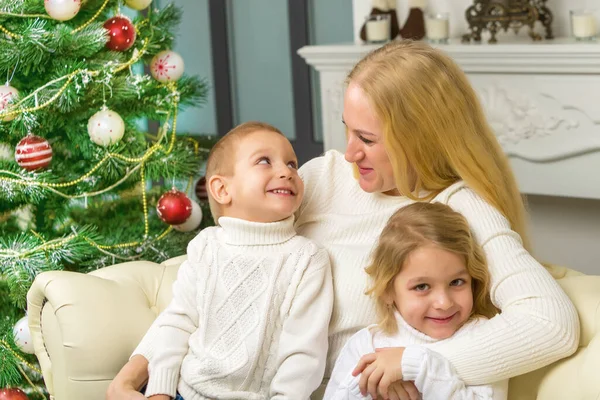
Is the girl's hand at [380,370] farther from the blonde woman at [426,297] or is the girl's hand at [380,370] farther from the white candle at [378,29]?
the white candle at [378,29]

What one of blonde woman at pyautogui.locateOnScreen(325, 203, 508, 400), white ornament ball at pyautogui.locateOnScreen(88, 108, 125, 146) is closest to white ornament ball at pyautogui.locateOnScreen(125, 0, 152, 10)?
white ornament ball at pyautogui.locateOnScreen(88, 108, 125, 146)

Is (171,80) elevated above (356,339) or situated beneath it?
elevated above

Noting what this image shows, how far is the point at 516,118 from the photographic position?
10.8 feet

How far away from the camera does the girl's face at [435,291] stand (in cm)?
175

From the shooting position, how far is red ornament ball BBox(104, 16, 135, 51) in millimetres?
2656

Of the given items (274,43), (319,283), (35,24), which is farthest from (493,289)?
(274,43)

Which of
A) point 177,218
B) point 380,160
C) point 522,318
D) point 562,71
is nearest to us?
point 522,318

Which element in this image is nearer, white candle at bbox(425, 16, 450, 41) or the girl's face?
the girl's face

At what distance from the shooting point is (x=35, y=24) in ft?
8.36

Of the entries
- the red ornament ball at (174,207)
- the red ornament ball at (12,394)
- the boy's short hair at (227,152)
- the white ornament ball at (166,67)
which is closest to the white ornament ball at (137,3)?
the white ornament ball at (166,67)

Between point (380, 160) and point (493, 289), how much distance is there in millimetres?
380

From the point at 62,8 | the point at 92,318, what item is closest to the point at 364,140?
the point at 92,318

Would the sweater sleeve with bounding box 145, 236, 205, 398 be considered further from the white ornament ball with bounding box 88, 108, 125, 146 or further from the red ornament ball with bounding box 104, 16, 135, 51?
the red ornament ball with bounding box 104, 16, 135, 51

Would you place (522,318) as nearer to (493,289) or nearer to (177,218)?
(493,289)
